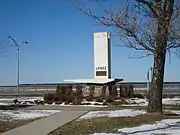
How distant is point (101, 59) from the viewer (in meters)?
40.2

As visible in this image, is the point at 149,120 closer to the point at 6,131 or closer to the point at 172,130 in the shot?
the point at 172,130

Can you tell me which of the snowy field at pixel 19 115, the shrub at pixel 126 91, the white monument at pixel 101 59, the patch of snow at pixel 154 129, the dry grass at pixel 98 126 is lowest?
the snowy field at pixel 19 115

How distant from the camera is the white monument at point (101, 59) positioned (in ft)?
131

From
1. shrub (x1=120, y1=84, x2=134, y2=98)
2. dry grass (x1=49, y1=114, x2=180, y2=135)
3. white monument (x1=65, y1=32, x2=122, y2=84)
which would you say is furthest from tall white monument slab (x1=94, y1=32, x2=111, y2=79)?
dry grass (x1=49, y1=114, x2=180, y2=135)

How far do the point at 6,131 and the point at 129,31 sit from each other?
7.57 metres

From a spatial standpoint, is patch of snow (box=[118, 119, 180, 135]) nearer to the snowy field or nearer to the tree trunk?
the tree trunk

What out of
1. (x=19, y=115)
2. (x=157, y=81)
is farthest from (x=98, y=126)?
(x=19, y=115)

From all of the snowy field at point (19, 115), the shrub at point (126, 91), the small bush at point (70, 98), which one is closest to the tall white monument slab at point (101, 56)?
the shrub at point (126, 91)

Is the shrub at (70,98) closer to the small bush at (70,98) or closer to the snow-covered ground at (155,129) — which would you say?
the small bush at (70,98)

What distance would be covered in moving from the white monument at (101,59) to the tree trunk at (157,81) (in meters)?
22.0

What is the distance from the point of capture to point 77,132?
12.1m

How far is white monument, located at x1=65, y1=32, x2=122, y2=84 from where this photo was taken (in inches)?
1569

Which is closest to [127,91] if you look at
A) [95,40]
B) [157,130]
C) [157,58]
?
[95,40]

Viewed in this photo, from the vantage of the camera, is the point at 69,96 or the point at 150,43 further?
the point at 69,96
